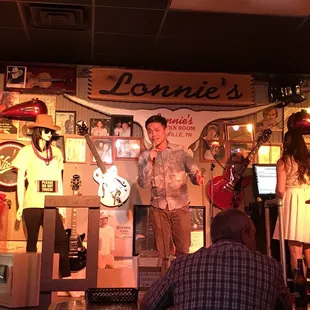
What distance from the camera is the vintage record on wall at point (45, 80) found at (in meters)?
5.71

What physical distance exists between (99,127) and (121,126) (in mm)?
249

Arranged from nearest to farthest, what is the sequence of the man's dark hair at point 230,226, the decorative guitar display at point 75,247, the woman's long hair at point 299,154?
the man's dark hair at point 230,226 → the woman's long hair at point 299,154 → the decorative guitar display at point 75,247

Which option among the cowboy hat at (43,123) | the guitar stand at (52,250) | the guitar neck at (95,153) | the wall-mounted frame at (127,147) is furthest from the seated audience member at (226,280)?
the wall-mounted frame at (127,147)

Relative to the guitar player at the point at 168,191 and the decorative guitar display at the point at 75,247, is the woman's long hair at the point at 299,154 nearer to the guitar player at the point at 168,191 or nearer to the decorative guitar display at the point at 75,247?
the guitar player at the point at 168,191

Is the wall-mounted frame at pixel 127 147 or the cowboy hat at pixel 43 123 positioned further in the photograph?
the wall-mounted frame at pixel 127 147

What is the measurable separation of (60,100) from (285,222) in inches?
112

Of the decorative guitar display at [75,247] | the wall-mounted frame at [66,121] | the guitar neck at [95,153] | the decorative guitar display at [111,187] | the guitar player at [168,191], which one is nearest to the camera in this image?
the guitar player at [168,191]

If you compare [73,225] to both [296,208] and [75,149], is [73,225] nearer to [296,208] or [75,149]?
[75,149]

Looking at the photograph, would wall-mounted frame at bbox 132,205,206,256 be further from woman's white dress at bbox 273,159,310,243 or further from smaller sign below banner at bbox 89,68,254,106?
woman's white dress at bbox 273,159,310,243

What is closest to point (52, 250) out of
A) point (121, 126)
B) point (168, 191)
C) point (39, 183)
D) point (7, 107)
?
point (39, 183)

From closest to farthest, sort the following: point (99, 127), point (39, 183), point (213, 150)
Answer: point (39, 183) < point (99, 127) < point (213, 150)

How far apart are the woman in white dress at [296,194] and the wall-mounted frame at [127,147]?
185 centimetres

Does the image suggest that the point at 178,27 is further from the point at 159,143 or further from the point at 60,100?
the point at 60,100

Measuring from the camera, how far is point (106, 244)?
553 centimetres
